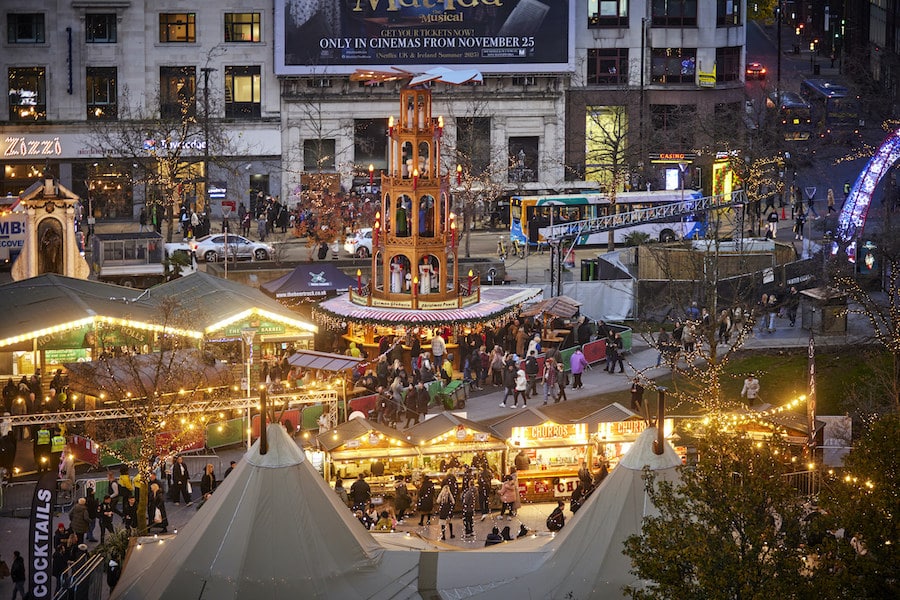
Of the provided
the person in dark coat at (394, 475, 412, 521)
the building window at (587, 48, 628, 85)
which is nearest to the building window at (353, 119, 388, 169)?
the building window at (587, 48, 628, 85)

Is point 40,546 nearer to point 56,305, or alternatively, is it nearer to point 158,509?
point 158,509

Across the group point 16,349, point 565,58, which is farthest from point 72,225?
point 565,58

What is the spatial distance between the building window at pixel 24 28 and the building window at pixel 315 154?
12510mm

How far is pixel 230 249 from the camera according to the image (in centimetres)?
6131

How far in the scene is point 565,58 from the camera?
78125mm

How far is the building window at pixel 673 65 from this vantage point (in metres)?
80.7

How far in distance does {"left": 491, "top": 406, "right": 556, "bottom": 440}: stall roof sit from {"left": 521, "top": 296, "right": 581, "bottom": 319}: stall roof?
39.4ft

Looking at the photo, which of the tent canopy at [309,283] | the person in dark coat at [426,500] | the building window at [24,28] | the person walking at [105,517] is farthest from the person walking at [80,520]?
Result: the building window at [24,28]

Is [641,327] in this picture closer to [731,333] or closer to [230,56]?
[731,333]

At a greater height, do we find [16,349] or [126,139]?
[126,139]

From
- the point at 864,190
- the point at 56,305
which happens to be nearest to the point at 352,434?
the point at 56,305

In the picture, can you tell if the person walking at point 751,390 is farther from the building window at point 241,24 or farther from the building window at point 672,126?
the building window at point 241,24

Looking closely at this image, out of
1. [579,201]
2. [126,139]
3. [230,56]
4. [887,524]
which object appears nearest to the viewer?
[887,524]

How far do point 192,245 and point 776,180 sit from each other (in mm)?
25427
